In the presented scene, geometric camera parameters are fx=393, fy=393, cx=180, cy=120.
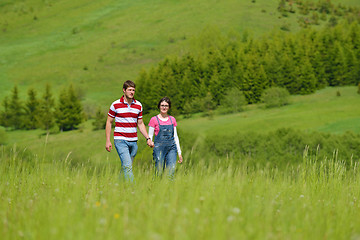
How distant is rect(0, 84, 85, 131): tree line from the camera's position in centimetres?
10294

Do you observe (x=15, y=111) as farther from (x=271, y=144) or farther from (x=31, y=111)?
(x=271, y=144)

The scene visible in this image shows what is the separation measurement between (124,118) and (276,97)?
79.7 meters

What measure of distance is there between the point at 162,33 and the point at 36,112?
214ft

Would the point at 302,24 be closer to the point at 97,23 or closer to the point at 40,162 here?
the point at 97,23

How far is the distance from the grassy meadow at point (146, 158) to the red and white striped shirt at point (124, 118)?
75 centimetres

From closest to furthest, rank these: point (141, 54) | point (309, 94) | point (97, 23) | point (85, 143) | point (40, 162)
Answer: point (40, 162) → point (85, 143) → point (309, 94) → point (141, 54) → point (97, 23)

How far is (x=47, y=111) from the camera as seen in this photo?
106m

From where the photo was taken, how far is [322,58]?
97.4 meters

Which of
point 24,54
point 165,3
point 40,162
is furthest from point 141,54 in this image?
point 40,162

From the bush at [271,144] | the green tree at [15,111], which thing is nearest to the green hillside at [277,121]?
the bush at [271,144]

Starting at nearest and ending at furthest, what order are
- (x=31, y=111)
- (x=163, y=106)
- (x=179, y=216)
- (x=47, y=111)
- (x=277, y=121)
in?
(x=179, y=216)
(x=163, y=106)
(x=277, y=121)
(x=47, y=111)
(x=31, y=111)

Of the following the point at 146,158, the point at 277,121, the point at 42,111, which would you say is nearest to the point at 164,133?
the point at 146,158

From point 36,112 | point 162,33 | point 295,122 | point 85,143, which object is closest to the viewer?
point 295,122

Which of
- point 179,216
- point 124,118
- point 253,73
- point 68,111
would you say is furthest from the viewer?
point 68,111
